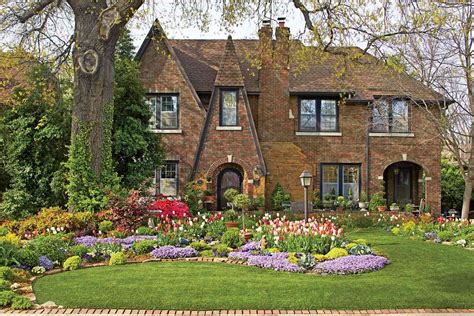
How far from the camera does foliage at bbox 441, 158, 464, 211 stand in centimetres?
2991

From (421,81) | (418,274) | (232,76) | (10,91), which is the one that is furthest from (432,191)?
(10,91)

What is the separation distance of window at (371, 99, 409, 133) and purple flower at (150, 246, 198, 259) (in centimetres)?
1680

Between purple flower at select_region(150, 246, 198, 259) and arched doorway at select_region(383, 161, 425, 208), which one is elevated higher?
arched doorway at select_region(383, 161, 425, 208)

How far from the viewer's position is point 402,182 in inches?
1115

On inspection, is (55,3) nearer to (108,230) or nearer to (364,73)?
(108,230)

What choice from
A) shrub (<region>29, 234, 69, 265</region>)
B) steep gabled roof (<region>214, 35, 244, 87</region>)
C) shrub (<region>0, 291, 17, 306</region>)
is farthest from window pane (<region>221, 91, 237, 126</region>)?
shrub (<region>0, 291, 17, 306</region>)

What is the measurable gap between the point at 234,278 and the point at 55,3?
14.0 meters

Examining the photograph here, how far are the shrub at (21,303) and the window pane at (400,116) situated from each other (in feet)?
72.0

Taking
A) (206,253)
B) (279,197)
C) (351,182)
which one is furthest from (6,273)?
(351,182)

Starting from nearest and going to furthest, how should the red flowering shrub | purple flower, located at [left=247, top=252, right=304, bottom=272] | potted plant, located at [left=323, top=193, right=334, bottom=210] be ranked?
purple flower, located at [left=247, top=252, right=304, bottom=272]
the red flowering shrub
potted plant, located at [left=323, top=193, right=334, bottom=210]

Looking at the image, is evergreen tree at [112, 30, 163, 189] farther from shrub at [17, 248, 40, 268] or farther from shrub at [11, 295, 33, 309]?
shrub at [11, 295, 33, 309]

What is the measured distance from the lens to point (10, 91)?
20.3m

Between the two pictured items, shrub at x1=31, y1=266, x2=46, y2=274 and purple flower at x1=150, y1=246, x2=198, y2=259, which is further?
purple flower at x1=150, y1=246, x2=198, y2=259

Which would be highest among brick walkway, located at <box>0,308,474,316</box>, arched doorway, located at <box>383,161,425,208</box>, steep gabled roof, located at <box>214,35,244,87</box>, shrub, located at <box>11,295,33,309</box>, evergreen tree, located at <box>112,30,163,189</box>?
steep gabled roof, located at <box>214,35,244,87</box>
